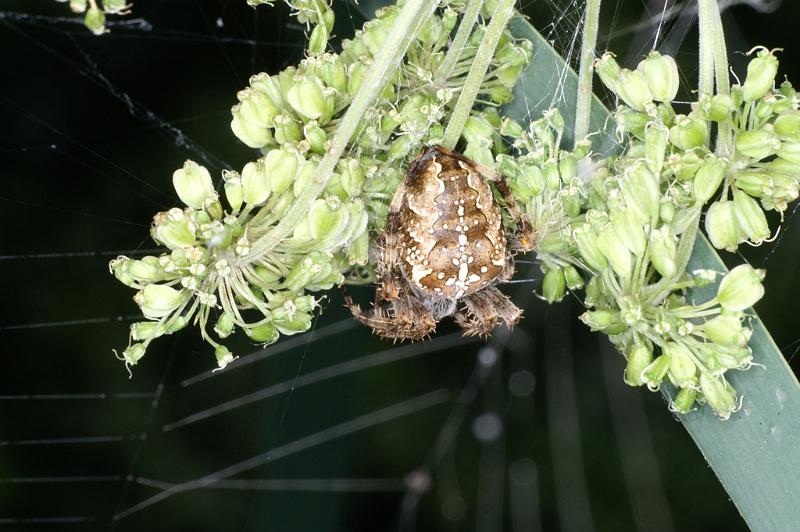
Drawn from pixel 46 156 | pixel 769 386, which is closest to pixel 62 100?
pixel 46 156

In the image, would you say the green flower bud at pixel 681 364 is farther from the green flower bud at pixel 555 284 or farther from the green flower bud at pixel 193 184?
the green flower bud at pixel 193 184

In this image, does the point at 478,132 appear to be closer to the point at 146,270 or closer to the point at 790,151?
the point at 790,151

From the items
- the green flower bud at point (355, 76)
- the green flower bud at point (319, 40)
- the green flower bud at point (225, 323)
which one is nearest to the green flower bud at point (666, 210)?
the green flower bud at point (355, 76)

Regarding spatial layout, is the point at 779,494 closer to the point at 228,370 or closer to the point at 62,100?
the point at 228,370

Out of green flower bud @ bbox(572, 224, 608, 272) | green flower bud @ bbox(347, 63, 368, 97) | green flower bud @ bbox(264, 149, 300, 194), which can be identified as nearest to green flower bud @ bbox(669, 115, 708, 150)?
green flower bud @ bbox(572, 224, 608, 272)

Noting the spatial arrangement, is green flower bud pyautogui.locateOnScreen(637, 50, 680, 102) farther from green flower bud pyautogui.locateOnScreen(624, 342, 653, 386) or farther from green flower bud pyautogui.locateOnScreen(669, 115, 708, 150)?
green flower bud pyautogui.locateOnScreen(624, 342, 653, 386)
